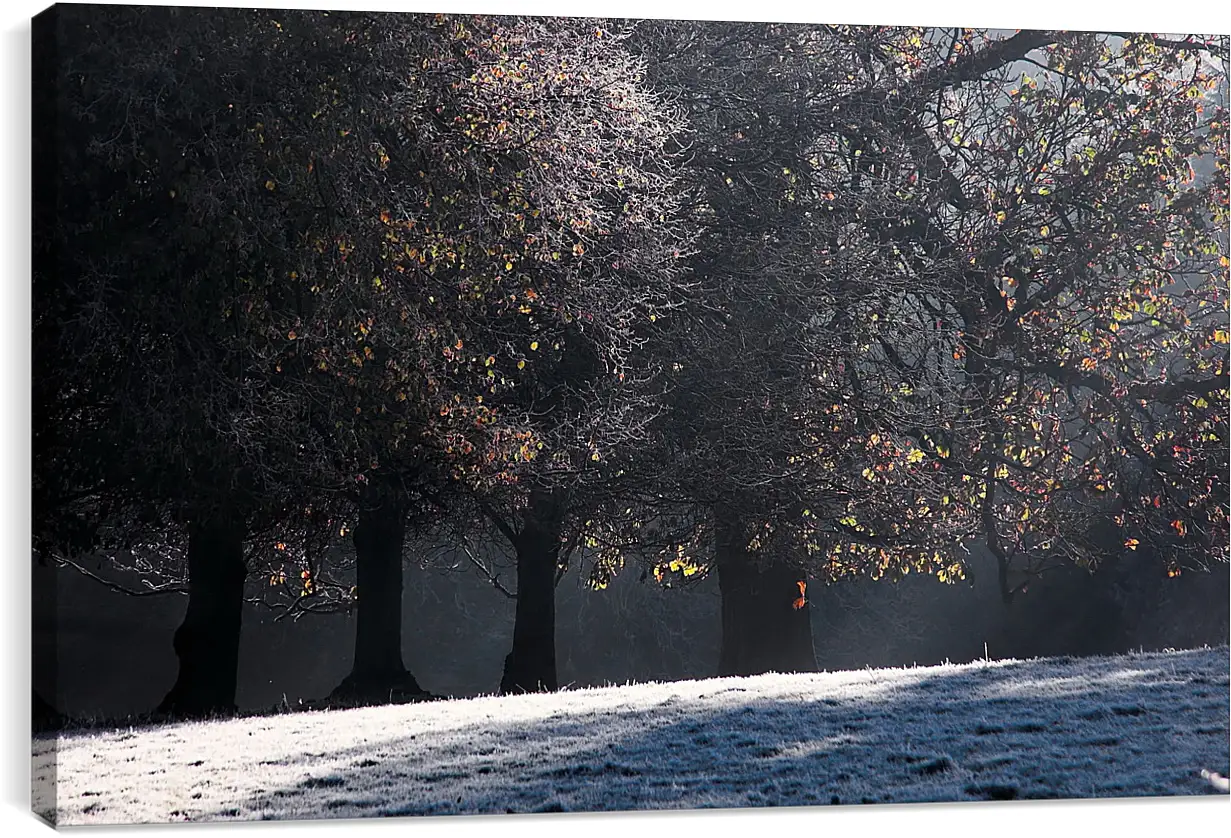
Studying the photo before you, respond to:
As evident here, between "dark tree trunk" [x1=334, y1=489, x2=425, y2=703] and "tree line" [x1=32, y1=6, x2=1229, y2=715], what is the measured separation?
0.02 m

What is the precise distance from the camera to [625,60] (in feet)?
26.1

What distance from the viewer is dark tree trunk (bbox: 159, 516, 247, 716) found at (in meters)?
7.42

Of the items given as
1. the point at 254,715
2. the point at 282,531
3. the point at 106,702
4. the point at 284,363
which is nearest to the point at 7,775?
the point at 106,702

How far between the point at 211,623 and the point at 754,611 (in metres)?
3.02

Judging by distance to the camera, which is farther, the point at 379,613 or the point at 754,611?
the point at 754,611

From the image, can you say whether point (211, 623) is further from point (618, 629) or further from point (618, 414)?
point (618, 414)

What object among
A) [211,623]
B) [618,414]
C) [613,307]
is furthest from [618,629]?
[211,623]

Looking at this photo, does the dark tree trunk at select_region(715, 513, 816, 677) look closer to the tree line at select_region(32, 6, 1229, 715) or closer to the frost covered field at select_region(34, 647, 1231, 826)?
the tree line at select_region(32, 6, 1229, 715)

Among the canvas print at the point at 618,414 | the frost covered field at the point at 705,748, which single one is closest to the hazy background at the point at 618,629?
the canvas print at the point at 618,414

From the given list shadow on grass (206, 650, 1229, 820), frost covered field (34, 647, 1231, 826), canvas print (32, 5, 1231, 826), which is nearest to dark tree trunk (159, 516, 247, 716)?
canvas print (32, 5, 1231, 826)

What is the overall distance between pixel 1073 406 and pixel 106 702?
5.53 metres

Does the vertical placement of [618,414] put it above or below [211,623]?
Result: above

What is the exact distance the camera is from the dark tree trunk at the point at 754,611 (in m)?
8.20

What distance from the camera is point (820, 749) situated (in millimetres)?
7793
